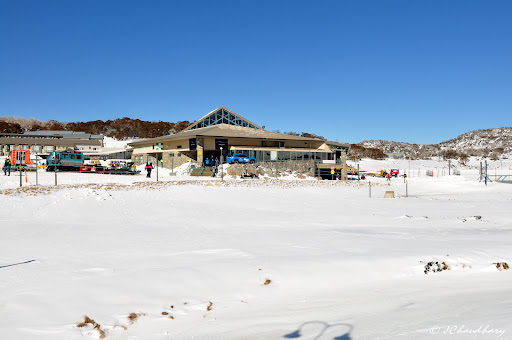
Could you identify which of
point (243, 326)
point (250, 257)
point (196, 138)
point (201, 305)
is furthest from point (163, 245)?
point (196, 138)

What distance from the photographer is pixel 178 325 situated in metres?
5.41

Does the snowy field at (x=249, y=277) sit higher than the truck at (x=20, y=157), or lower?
lower

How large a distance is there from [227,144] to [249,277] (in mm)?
39931

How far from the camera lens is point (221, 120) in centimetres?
5484

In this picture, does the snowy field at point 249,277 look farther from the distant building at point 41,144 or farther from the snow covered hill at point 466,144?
the snow covered hill at point 466,144

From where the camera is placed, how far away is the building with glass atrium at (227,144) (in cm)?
4606

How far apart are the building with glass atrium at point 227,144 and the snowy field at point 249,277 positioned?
31.1 m

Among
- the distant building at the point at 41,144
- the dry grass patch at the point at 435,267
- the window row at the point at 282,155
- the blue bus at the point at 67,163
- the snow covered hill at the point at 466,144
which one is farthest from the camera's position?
the snow covered hill at the point at 466,144

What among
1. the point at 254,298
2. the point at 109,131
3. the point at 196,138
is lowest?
the point at 254,298

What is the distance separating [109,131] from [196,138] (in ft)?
305

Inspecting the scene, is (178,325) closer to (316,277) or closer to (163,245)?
(316,277)

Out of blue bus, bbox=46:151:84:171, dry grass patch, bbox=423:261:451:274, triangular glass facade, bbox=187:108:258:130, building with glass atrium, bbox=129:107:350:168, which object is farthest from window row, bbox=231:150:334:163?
dry grass patch, bbox=423:261:451:274

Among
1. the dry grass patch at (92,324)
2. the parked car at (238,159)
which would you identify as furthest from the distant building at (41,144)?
the dry grass patch at (92,324)

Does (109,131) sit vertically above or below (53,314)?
above
